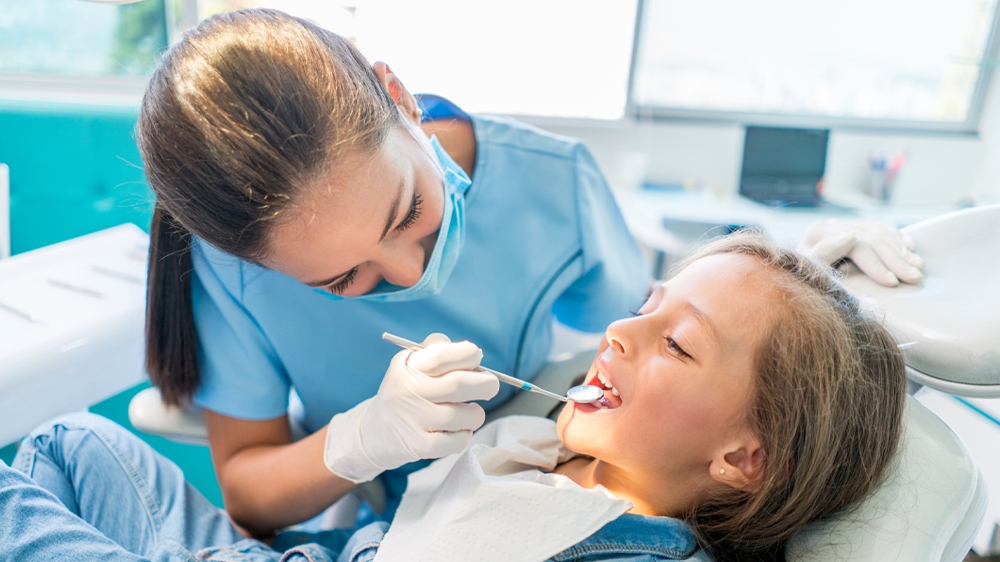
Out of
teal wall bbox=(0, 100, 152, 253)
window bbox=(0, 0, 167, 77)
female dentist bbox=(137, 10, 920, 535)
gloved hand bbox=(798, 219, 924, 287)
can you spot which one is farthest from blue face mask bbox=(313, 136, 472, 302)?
→ window bbox=(0, 0, 167, 77)

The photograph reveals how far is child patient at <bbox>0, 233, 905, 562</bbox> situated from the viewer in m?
0.85

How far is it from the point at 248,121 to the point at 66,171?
1.65m

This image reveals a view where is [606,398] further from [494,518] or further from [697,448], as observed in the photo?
[494,518]

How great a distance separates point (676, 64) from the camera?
3.06 m

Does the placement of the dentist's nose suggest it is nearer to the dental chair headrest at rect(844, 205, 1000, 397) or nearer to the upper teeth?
the upper teeth

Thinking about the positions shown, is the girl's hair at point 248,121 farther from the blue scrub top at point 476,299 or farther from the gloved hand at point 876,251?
the gloved hand at point 876,251

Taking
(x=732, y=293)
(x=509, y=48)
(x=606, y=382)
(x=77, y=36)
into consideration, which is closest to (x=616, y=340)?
(x=606, y=382)

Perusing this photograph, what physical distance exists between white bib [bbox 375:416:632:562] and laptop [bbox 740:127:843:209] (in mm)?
2468

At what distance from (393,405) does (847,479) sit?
26.7 inches

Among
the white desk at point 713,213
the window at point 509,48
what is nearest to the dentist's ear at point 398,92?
the white desk at point 713,213

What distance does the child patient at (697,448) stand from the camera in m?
0.85

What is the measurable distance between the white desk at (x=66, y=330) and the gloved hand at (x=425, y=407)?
2.26ft

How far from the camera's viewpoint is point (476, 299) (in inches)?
48.0

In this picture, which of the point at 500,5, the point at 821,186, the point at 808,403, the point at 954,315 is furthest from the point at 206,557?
the point at 821,186
